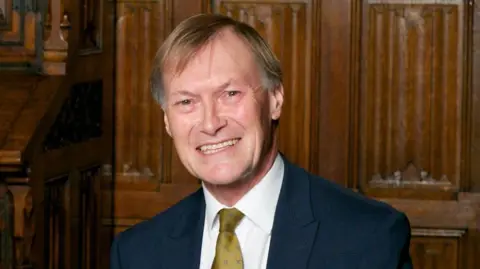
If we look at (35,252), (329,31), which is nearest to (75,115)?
(35,252)

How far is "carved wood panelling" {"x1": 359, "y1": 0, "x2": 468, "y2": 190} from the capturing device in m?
4.40

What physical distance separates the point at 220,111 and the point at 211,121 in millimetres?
30

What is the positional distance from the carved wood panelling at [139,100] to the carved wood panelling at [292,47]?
0.28m

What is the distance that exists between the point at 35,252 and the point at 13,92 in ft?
1.78

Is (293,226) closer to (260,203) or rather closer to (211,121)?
(260,203)

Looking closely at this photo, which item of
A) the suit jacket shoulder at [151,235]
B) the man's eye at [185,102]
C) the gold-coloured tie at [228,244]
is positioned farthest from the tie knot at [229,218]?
the man's eye at [185,102]

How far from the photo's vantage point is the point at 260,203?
2334mm

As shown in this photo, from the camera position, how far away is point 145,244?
2.46 meters

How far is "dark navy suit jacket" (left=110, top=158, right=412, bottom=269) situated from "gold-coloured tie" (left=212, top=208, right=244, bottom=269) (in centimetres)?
7

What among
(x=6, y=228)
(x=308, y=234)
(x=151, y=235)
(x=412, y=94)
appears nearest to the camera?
(x=308, y=234)

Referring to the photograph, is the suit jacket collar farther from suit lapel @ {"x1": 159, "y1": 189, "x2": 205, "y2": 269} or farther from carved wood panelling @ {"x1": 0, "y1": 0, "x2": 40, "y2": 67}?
carved wood panelling @ {"x1": 0, "y1": 0, "x2": 40, "y2": 67}

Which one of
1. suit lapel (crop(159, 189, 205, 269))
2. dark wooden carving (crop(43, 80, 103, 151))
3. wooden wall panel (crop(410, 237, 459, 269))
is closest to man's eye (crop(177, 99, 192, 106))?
suit lapel (crop(159, 189, 205, 269))

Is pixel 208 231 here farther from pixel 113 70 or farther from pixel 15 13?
pixel 113 70

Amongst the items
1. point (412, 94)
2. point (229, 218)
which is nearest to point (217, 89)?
point (229, 218)
